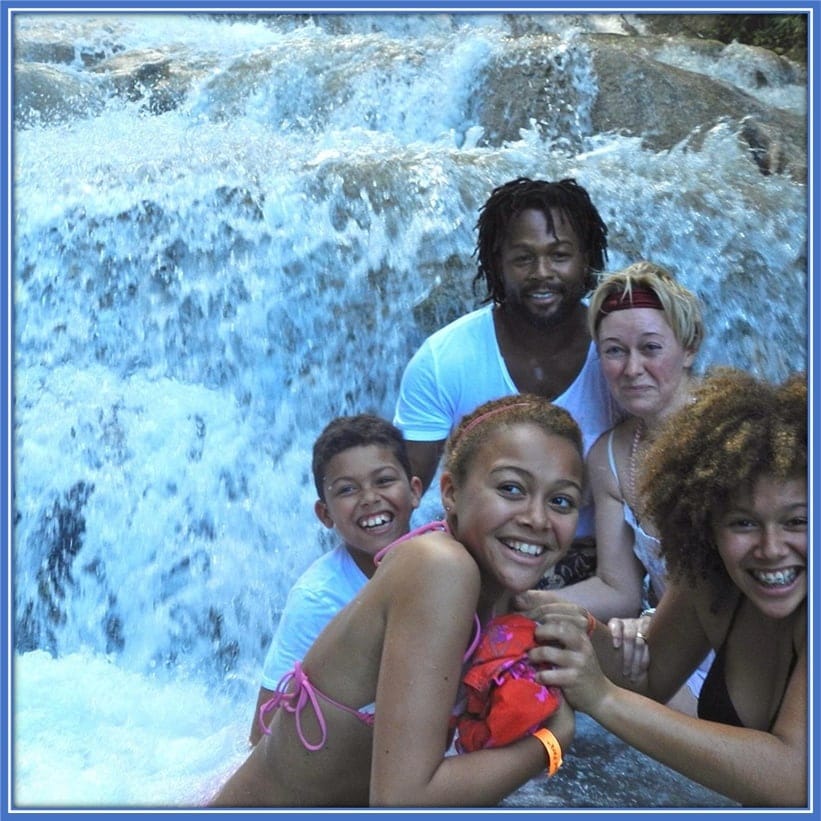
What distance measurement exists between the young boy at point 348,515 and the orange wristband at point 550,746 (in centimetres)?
92

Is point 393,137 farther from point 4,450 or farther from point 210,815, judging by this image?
point 210,815

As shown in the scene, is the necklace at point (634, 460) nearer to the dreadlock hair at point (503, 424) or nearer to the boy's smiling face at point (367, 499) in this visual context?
the boy's smiling face at point (367, 499)

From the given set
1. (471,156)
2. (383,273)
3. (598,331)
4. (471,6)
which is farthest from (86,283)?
(471,6)

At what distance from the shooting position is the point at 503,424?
6.90ft

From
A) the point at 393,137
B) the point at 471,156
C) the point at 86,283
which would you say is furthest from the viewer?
the point at 393,137

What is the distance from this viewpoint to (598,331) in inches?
122

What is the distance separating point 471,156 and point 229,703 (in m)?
3.22

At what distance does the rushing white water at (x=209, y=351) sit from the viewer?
3.86 meters

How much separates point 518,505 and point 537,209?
1.62 m

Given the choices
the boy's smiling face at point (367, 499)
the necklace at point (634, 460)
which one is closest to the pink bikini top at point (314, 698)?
the boy's smiling face at point (367, 499)

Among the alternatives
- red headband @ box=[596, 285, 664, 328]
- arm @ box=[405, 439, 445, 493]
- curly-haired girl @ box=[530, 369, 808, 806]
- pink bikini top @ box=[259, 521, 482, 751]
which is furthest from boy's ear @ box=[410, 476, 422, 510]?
curly-haired girl @ box=[530, 369, 808, 806]

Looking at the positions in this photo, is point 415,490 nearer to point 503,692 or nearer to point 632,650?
point 632,650

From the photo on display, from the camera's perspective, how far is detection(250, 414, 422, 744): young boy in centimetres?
280

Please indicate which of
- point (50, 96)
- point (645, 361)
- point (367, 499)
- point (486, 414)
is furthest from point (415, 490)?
point (50, 96)
